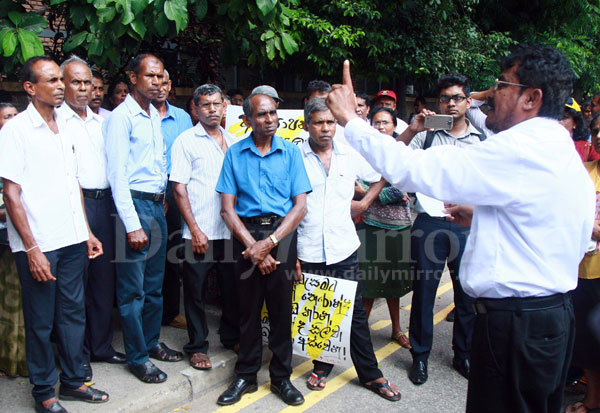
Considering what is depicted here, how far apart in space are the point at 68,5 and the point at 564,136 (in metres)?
4.18

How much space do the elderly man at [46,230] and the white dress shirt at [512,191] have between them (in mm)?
1980

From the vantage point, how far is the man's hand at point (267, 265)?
362 centimetres

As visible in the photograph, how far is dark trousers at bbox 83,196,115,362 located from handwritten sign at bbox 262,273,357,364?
1.34 meters

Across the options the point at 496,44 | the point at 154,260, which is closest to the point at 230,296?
the point at 154,260

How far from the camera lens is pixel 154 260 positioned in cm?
404

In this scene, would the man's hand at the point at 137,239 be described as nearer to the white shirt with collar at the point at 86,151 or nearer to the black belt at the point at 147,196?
the black belt at the point at 147,196

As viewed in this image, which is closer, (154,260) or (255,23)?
(154,260)

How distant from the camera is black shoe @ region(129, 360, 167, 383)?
3752 millimetres

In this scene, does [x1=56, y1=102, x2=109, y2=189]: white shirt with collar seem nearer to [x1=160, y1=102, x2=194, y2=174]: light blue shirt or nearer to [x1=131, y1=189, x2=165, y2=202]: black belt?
[x1=131, y1=189, x2=165, y2=202]: black belt

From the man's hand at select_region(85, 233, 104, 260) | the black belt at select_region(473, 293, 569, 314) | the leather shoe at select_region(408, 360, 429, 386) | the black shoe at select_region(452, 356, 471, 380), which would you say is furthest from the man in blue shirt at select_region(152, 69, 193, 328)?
the black belt at select_region(473, 293, 569, 314)

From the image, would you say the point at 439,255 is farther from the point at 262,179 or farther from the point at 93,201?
the point at 93,201

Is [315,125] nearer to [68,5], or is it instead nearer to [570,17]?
[68,5]

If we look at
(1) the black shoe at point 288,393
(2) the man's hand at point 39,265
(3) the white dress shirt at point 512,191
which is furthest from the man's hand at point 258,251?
(3) the white dress shirt at point 512,191

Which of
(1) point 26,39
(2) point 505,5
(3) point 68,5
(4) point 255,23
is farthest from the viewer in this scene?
(2) point 505,5
